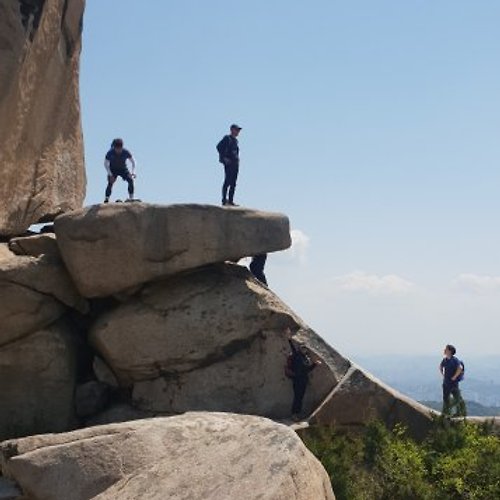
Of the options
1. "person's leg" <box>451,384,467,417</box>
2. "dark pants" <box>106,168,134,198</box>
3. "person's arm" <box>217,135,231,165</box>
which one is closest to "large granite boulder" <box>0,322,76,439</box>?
"dark pants" <box>106,168,134,198</box>

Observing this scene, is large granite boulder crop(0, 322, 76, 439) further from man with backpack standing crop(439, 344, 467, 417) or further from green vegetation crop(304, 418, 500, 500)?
man with backpack standing crop(439, 344, 467, 417)

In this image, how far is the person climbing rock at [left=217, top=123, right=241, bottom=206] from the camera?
21125mm

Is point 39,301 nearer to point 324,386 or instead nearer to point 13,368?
point 13,368

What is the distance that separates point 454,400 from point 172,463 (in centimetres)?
1082

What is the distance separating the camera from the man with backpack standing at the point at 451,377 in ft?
61.0

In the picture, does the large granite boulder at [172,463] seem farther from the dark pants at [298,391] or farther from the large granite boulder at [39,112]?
the large granite boulder at [39,112]

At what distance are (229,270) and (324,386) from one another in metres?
4.41

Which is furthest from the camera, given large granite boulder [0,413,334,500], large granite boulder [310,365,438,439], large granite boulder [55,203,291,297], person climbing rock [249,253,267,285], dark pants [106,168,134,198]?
person climbing rock [249,253,267,285]

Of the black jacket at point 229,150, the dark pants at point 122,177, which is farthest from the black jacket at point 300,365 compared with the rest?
the dark pants at point 122,177

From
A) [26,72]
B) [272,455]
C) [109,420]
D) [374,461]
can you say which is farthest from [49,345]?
[272,455]

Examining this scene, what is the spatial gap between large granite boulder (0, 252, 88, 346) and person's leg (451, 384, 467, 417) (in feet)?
34.9

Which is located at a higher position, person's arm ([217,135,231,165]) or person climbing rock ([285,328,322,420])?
person's arm ([217,135,231,165])

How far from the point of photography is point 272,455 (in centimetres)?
986

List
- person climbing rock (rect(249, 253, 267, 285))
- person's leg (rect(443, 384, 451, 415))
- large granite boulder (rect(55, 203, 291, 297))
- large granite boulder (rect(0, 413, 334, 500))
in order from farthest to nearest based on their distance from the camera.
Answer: person climbing rock (rect(249, 253, 267, 285))
large granite boulder (rect(55, 203, 291, 297))
person's leg (rect(443, 384, 451, 415))
large granite boulder (rect(0, 413, 334, 500))
